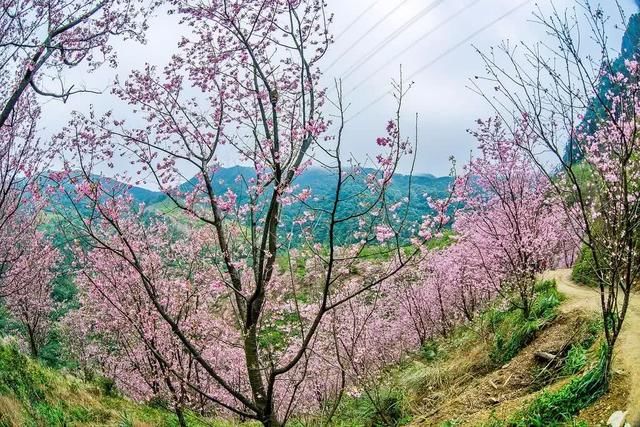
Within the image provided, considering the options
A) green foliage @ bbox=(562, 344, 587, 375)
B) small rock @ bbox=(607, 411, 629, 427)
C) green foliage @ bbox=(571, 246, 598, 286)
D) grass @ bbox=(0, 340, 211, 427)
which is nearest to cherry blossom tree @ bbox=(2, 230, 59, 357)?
grass @ bbox=(0, 340, 211, 427)

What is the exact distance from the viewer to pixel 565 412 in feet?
16.5

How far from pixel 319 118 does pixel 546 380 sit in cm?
433

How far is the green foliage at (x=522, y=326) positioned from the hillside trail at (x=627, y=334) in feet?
0.69

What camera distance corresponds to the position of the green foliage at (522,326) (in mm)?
7729

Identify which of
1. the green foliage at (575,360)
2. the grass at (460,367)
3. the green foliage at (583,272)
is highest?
the green foliage at (583,272)

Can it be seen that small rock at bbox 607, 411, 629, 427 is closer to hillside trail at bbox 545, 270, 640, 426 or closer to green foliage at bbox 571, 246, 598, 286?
hillside trail at bbox 545, 270, 640, 426

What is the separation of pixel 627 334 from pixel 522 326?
224cm

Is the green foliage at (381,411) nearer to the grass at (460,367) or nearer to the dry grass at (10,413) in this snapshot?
the grass at (460,367)

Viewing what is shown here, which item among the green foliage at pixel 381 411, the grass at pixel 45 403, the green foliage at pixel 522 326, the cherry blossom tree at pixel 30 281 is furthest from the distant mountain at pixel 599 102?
the cherry blossom tree at pixel 30 281

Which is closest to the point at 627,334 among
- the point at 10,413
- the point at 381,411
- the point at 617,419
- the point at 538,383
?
the point at 538,383

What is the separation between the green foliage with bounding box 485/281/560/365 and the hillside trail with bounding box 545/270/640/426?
0.69ft

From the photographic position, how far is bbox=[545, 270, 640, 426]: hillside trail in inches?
180

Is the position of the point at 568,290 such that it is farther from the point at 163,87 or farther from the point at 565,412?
the point at 163,87

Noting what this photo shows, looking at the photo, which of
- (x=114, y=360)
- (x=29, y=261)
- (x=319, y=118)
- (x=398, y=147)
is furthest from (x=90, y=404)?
(x=29, y=261)
